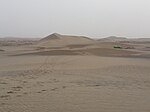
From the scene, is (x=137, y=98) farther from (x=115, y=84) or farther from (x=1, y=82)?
(x=1, y=82)

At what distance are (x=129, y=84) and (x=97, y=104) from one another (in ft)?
9.77

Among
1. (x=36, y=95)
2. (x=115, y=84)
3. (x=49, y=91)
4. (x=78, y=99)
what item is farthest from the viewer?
(x=115, y=84)

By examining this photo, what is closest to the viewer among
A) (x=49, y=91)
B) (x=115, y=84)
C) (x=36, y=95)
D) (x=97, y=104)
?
(x=97, y=104)

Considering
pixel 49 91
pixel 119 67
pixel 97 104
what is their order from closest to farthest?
1. pixel 97 104
2. pixel 49 91
3. pixel 119 67

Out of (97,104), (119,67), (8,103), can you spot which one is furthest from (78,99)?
(119,67)

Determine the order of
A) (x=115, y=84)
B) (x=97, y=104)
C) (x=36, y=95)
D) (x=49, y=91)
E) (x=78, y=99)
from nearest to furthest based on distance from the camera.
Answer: (x=97, y=104)
(x=78, y=99)
(x=36, y=95)
(x=49, y=91)
(x=115, y=84)

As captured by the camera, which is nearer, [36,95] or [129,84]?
[36,95]

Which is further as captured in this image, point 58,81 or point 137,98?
point 58,81

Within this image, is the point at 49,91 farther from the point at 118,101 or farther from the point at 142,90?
the point at 142,90

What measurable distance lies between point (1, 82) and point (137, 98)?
4.39 metres

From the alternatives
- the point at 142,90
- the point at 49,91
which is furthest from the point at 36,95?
the point at 142,90

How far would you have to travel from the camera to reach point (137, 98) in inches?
266

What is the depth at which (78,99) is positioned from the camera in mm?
6578

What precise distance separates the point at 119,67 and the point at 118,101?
23.9 ft
